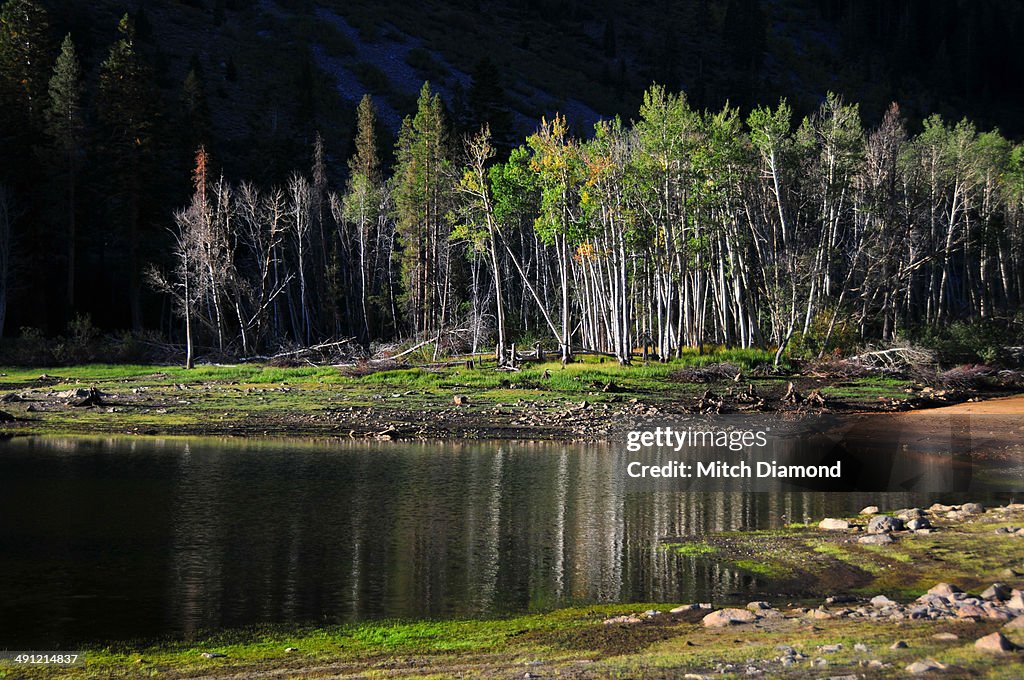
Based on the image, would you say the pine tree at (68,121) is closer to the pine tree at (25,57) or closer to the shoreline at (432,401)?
the pine tree at (25,57)

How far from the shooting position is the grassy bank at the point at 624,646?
391 inches

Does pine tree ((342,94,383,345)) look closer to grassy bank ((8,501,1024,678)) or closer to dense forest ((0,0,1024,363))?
dense forest ((0,0,1024,363))

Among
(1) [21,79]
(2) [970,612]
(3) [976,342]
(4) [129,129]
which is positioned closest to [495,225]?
(3) [976,342]

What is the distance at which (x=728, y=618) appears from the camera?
1188 centimetres

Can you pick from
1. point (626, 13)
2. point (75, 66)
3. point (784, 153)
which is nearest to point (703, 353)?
point (784, 153)

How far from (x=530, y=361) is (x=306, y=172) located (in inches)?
1665

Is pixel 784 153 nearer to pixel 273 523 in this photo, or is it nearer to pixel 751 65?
pixel 273 523

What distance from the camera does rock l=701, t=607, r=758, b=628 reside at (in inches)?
464

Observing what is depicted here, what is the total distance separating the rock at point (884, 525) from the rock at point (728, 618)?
5.98 meters

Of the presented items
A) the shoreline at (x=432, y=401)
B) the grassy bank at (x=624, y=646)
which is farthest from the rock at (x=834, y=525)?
the shoreline at (x=432, y=401)

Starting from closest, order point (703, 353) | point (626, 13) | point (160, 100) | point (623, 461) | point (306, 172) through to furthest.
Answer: point (623, 461) → point (703, 353) → point (160, 100) → point (306, 172) → point (626, 13)

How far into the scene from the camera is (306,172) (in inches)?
3302

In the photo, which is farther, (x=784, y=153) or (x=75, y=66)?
(x=75, y=66)

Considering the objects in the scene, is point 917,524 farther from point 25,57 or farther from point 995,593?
point 25,57
